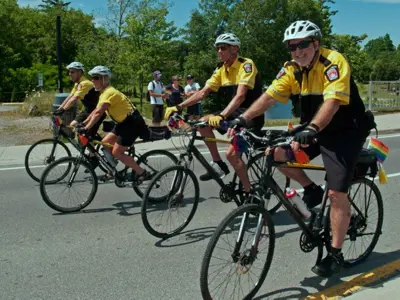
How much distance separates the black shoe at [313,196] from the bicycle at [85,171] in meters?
2.07

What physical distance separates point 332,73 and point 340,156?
2.17ft

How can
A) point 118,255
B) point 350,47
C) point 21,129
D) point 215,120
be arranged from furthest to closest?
point 350,47, point 21,129, point 215,120, point 118,255

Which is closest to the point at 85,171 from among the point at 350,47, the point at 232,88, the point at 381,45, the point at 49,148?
the point at 49,148

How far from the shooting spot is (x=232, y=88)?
5.79m

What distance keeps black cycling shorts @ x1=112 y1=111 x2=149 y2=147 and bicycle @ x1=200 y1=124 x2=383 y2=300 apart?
2.85 metres

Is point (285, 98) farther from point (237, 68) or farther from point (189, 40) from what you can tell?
point (189, 40)

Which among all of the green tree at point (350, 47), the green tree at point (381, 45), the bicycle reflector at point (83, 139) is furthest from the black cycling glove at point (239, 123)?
the green tree at point (381, 45)

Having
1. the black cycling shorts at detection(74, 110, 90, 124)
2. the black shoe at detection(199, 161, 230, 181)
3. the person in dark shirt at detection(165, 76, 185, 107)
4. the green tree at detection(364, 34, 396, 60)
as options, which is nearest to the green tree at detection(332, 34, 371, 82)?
the person in dark shirt at detection(165, 76, 185, 107)

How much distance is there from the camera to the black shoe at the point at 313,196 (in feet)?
14.0

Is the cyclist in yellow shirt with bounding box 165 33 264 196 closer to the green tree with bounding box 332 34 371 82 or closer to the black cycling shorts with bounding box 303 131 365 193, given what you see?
the black cycling shorts with bounding box 303 131 365 193

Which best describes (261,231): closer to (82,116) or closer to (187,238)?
(187,238)

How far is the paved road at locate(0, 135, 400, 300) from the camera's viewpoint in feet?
12.6

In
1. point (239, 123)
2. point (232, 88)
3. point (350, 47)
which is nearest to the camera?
point (239, 123)

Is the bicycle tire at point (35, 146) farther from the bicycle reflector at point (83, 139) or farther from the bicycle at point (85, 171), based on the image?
the bicycle reflector at point (83, 139)
